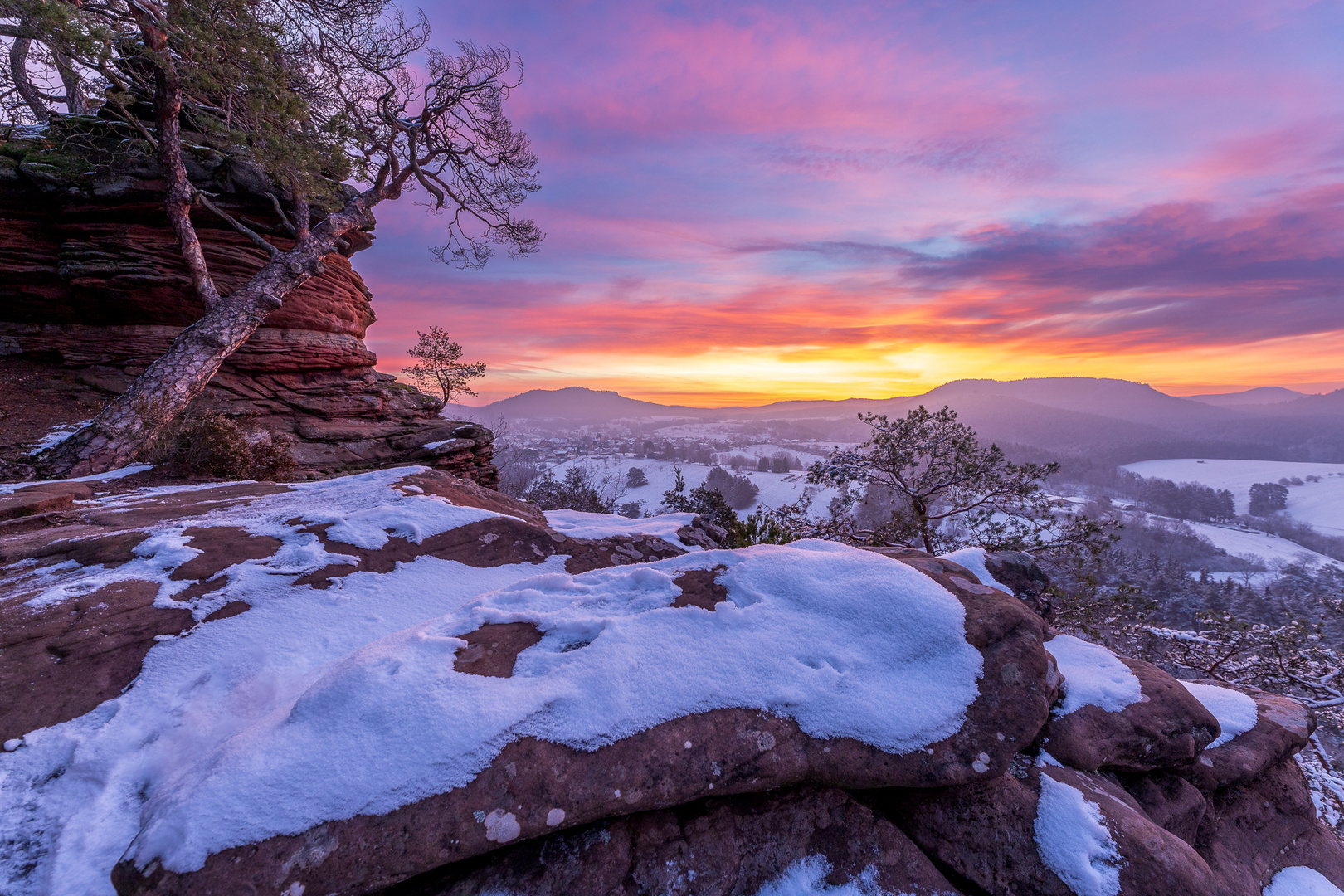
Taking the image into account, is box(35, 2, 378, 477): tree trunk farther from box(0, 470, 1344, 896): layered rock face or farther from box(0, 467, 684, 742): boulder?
box(0, 470, 1344, 896): layered rock face

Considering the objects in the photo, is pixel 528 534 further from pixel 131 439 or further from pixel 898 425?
pixel 898 425

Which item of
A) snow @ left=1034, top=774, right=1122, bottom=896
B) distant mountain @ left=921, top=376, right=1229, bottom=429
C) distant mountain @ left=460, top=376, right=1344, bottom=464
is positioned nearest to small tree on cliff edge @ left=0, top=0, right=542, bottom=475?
snow @ left=1034, top=774, right=1122, bottom=896

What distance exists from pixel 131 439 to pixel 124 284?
555cm

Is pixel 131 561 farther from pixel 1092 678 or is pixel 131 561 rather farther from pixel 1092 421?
pixel 1092 421

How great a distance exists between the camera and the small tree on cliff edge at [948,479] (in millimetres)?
9703

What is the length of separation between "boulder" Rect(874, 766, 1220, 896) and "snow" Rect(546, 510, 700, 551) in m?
4.04

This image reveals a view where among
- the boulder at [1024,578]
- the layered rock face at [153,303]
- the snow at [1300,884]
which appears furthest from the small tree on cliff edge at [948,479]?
the layered rock face at [153,303]

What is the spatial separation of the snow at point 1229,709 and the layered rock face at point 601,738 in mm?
29

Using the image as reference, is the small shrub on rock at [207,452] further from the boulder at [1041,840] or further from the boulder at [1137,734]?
the boulder at [1137,734]

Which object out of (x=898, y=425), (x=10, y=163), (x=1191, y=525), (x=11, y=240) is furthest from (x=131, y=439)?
(x=1191, y=525)

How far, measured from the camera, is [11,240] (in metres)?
10.5

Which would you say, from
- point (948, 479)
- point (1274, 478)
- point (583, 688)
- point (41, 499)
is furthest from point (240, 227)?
point (1274, 478)

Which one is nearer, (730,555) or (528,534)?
(730,555)

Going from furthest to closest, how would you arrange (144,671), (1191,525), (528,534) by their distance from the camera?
1. (1191,525)
2. (528,534)
3. (144,671)
